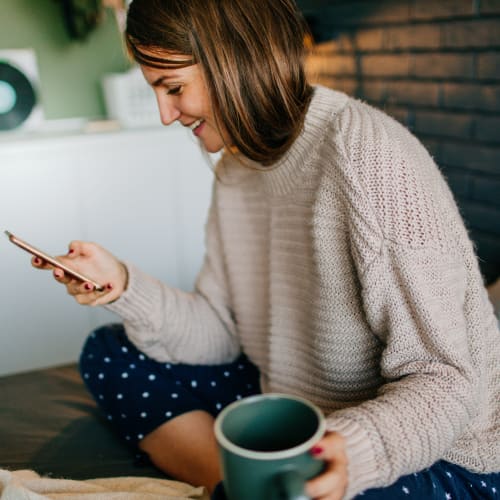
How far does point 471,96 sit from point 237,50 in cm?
85

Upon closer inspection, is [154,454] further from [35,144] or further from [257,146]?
[35,144]

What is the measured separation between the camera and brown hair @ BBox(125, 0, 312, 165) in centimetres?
78

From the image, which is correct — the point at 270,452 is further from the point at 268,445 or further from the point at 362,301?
the point at 362,301

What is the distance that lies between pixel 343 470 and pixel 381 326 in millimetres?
254

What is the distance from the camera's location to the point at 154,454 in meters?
0.99

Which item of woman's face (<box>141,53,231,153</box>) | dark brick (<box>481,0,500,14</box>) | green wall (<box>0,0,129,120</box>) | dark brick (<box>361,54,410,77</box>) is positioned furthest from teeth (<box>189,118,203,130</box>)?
green wall (<box>0,0,129,120</box>)

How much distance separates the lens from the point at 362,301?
77cm

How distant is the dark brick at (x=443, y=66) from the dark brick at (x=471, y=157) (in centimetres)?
17

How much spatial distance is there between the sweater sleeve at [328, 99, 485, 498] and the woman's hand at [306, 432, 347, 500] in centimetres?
7

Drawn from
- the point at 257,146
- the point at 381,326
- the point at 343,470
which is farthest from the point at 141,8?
the point at 343,470

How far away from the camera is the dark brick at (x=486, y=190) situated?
142 cm

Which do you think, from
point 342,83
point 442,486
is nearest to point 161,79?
point 442,486

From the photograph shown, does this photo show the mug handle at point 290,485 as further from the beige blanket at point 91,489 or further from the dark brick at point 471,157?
the dark brick at point 471,157

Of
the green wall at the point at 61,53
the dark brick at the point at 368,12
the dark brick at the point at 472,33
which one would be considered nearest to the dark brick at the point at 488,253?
the dark brick at the point at 472,33
